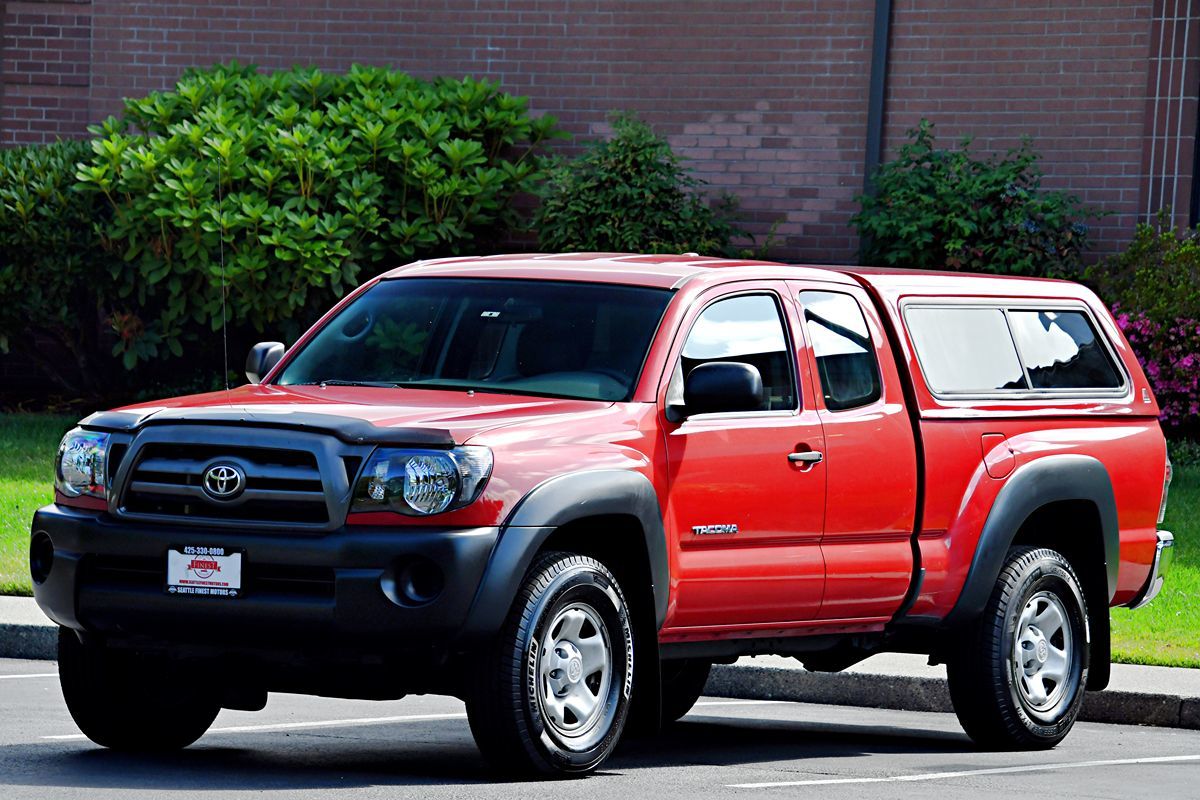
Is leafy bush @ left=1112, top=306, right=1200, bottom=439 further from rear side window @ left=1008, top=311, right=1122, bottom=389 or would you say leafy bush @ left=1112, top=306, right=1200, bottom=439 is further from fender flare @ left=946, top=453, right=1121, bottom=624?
fender flare @ left=946, top=453, right=1121, bottom=624

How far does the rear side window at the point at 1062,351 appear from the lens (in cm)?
941

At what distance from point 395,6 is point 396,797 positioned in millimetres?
14925

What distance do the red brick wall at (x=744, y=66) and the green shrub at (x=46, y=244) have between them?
1.95m

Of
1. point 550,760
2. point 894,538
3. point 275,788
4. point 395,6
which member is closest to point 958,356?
point 894,538

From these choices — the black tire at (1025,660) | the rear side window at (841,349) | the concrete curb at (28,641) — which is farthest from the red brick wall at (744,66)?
the rear side window at (841,349)

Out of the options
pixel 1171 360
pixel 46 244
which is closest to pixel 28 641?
pixel 46 244

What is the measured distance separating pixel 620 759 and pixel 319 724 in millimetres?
1493

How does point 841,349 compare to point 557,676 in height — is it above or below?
above

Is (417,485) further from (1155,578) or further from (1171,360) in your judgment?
(1171,360)

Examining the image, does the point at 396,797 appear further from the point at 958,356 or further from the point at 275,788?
the point at 958,356

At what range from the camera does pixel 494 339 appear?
8.08 metres

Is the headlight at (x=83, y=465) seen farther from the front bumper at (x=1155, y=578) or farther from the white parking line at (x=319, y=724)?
the front bumper at (x=1155, y=578)

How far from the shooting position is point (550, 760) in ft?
23.2

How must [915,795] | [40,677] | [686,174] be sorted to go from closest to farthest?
[915,795] < [40,677] < [686,174]
